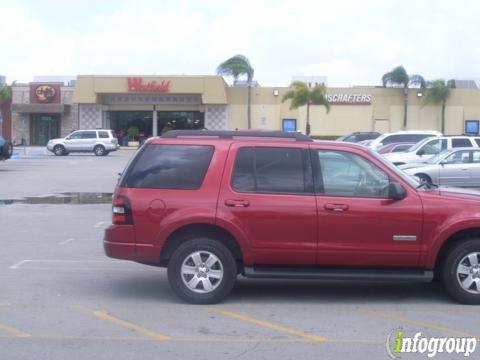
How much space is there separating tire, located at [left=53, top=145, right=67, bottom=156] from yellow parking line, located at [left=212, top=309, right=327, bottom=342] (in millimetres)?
45916

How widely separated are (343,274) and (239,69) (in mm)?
57110

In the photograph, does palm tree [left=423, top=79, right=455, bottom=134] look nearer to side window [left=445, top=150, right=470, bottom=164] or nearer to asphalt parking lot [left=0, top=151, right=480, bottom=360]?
side window [left=445, top=150, right=470, bottom=164]

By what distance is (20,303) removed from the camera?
351 inches

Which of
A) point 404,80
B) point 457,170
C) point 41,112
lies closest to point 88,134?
point 41,112

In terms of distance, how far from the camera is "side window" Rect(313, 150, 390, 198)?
8.72m

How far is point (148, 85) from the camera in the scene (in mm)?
63969

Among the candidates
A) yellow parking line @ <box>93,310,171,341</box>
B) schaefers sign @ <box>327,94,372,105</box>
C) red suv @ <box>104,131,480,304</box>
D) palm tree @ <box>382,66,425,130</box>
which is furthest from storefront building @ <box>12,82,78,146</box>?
yellow parking line @ <box>93,310,171,341</box>

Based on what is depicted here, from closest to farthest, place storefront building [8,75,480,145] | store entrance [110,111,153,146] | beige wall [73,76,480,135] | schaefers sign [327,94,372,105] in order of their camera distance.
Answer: storefront building [8,75,480,145], schaefers sign [327,94,372,105], beige wall [73,76,480,135], store entrance [110,111,153,146]

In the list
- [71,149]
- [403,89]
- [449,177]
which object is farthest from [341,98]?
[449,177]

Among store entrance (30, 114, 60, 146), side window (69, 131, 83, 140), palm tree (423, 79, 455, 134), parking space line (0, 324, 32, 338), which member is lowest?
parking space line (0, 324, 32, 338)

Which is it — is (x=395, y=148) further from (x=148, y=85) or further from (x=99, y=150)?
(x=148, y=85)

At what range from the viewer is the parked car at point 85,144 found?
52969 millimetres

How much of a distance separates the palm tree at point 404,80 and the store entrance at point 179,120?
1566 centimetres

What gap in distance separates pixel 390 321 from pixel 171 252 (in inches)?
96.9
